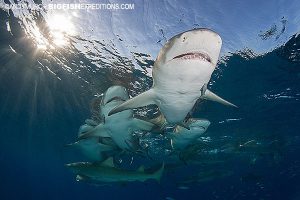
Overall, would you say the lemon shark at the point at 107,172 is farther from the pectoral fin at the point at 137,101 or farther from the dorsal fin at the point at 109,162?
the pectoral fin at the point at 137,101

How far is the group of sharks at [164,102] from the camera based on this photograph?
502 centimetres

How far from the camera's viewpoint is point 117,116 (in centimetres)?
966

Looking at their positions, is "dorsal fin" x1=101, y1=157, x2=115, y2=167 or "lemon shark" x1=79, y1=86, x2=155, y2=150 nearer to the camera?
"lemon shark" x1=79, y1=86, x2=155, y2=150

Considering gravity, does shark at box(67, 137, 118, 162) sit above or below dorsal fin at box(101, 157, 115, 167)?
above

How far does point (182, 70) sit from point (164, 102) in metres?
1.92

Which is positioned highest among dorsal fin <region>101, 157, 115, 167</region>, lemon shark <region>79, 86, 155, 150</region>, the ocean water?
the ocean water

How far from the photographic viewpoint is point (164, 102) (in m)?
7.39

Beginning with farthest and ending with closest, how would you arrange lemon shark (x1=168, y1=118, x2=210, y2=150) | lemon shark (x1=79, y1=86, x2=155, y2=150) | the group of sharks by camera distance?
lemon shark (x1=168, y1=118, x2=210, y2=150)
lemon shark (x1=79, y1=86, x2=155, y2=150)
the group of sharks

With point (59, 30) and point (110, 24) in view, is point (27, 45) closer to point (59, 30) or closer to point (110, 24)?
point (59, 30)

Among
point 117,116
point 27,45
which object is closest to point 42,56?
point 27,45

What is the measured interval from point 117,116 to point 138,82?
5.40 metres

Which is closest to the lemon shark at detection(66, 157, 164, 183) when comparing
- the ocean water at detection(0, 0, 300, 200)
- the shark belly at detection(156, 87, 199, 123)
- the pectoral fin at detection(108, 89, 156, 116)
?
the ocean water at detection(0, 0, 300, 200)

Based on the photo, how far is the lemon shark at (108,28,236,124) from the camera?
15.6 ft

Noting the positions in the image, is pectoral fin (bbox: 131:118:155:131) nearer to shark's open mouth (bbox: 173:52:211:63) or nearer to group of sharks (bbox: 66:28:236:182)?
group of sharks (bbox: 66:28:236:182)
